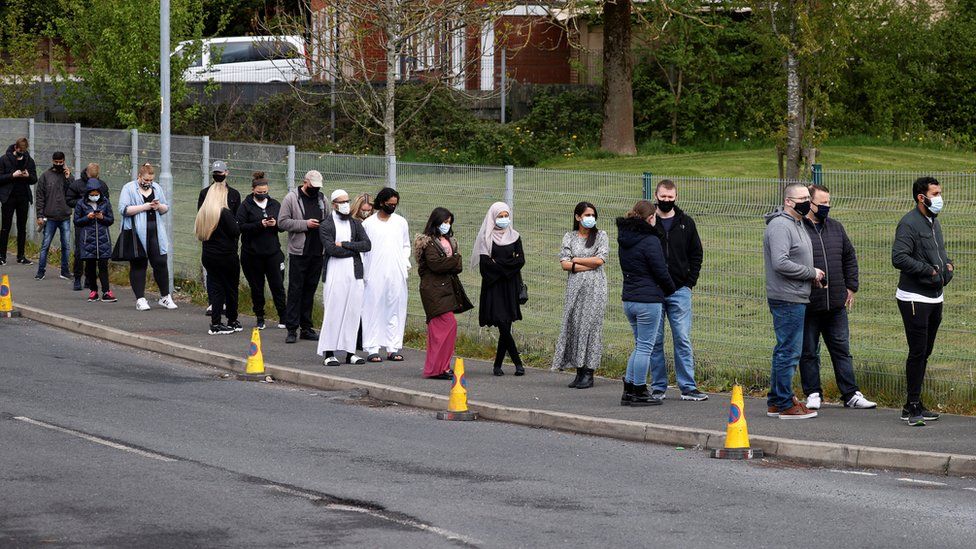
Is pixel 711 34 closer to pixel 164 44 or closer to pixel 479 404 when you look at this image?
pixel 164 44

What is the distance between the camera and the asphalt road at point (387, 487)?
840 cm

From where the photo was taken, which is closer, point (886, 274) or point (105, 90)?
point (886, 274)

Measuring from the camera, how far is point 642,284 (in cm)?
1302

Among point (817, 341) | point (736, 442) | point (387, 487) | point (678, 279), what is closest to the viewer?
Answer: point (387, 487)

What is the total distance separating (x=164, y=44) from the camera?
21.3 meters

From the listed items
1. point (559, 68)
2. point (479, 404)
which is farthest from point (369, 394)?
point (559, 68)

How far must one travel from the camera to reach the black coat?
15031 mm

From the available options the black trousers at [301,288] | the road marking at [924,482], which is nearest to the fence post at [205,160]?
the black trousers at [301,288]

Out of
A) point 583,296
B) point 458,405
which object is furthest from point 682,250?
point 458,405

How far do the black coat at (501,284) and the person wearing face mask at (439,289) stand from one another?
298 millimetres

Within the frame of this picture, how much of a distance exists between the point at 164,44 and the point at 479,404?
10.3 metres

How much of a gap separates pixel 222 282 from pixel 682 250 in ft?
23.2

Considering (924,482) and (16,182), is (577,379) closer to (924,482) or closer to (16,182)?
(924,482)

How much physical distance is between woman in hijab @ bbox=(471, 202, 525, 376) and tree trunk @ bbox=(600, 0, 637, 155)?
23.2m
